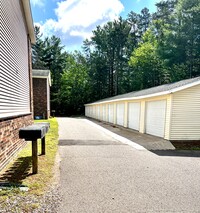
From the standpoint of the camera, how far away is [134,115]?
41.4 ft

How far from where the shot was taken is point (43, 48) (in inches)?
Answer: 1496

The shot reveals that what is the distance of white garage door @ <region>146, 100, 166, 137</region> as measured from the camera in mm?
9023

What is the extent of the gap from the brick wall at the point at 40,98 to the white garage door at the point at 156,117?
11773 mm

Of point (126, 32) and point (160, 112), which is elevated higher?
point (126, 32)

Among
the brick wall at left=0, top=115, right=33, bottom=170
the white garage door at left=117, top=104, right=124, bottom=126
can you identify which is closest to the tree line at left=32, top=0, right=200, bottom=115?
the white garage door at left=117, top=104, right=124, bottom=126

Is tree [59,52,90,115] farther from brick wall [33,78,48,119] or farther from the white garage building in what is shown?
→ the white garage building

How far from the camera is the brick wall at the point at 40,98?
18734mm

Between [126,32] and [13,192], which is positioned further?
[126,32]

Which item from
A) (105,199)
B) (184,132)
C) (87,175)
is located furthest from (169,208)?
(184,132)

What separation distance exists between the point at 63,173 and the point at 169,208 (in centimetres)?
246

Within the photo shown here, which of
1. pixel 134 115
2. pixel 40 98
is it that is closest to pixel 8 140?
pixel 134 115

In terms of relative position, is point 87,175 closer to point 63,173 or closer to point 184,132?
point 63,173

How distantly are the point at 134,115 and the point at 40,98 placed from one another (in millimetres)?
10604

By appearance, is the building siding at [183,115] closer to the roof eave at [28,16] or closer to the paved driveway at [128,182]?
the paved driveway at [128,182]
